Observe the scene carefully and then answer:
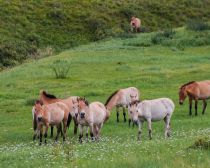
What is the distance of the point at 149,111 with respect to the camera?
17984 millimetres

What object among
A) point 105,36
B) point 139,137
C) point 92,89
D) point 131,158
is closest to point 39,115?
point 139,137

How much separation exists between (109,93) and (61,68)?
8196 millimetres

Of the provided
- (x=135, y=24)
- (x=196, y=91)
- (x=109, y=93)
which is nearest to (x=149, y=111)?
(x=196, y=91)

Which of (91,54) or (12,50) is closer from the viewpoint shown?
(91,54)

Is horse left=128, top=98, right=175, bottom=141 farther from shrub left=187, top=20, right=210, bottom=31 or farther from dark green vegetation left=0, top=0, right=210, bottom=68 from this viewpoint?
shrub left=187, top=20, right=210, bottom=31

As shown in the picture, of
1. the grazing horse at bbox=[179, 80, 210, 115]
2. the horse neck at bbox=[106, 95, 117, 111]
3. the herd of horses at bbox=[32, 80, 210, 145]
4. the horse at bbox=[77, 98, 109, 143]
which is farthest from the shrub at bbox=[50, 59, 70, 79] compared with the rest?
the horse at bbox=[77, 98, 109, 143]

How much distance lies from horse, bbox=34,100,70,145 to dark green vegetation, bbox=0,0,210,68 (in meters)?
29.4

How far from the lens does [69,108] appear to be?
64.8 ft

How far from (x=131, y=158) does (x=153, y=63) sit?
89.7 ft

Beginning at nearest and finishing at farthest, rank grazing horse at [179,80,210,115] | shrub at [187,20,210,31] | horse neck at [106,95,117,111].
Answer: horse neck at [106,95,117,111], grazing horse at [179,80,210,115], shrub at [187,20,210,31]

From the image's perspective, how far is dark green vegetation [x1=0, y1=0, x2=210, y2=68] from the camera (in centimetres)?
5316

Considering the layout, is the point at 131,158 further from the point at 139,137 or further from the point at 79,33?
the point at 79,33

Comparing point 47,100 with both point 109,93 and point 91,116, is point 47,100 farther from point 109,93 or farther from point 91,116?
point 109,93

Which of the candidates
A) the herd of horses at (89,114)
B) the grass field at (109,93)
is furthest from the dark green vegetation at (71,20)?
the herd of horses at (89,114)
